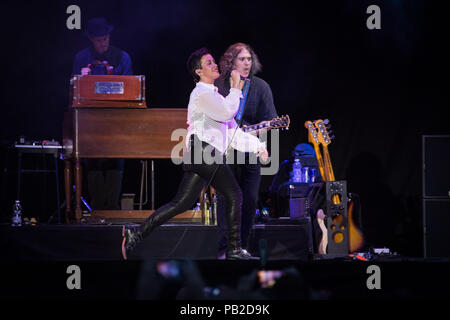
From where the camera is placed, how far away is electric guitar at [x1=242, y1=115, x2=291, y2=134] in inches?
208

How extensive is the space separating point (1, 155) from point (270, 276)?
5.32 m

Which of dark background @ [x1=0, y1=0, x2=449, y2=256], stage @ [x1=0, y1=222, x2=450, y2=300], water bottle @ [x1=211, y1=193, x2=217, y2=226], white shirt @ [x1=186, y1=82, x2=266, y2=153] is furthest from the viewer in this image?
dark background @ [x1=0, y1=0, x2=449, y2=256]

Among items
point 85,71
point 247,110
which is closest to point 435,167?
point 247,110

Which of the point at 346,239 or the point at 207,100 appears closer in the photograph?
the point at 207,100

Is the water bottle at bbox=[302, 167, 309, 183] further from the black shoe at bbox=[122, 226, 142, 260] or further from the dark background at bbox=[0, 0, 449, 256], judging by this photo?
the black shoe at bbox=[122, 226, 142, 260]

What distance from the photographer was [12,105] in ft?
24.6

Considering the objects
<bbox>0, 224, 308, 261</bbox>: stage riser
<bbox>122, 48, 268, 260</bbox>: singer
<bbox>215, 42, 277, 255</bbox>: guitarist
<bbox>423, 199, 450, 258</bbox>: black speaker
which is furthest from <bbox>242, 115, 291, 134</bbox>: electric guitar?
<bbox>423, 199, 450, 258</bbox>: black speaker

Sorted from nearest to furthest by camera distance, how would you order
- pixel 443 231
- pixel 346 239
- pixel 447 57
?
1. pixel 346 239
2. pixel 443 231
3. pixel 447 57

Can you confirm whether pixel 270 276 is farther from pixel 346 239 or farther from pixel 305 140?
pixel 305 140

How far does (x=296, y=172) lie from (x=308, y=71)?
1.66 meters

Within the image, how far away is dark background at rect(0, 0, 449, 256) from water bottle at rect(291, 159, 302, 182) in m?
0.80

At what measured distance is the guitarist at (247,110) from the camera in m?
5.36

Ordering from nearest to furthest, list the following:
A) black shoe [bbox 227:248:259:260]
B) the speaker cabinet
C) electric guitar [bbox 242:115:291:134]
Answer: black shoe [bbox 227:248:259:260] < electric guitar [bbox 242:115:291:134] < the speaker cabinet
